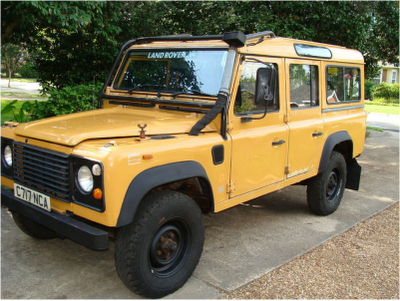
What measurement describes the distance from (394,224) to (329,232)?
103 cm

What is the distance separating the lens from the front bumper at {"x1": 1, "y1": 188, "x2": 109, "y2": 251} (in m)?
2.82

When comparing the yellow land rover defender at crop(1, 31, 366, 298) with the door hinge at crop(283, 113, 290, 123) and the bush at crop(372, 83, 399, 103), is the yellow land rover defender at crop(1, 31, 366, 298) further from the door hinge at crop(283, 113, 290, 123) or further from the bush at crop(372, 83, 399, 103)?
the bush at crop(372, 83, 399, 103)

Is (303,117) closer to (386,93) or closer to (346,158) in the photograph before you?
(346,158)

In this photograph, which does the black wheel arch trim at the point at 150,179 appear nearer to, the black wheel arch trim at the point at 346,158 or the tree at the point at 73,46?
the black wheel arch trim at the point at 346,158

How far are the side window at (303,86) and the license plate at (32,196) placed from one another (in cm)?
281

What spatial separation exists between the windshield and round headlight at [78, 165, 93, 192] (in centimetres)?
144

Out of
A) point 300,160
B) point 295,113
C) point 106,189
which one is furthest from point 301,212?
point 106,189

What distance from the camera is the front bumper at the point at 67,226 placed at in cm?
282

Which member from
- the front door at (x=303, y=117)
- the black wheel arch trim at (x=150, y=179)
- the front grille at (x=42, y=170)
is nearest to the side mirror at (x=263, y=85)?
the front door at (x=303, y=117)

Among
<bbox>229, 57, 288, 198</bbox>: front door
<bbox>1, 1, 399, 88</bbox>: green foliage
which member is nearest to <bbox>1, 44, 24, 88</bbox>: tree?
<bbox>1, 1, 399, 88</bbox>: green foliage

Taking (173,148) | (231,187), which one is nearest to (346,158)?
(231,187)

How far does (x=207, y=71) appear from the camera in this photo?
3873 millimetres

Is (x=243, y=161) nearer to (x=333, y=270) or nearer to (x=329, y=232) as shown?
(x=333, y=270)

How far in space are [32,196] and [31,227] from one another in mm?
1020
